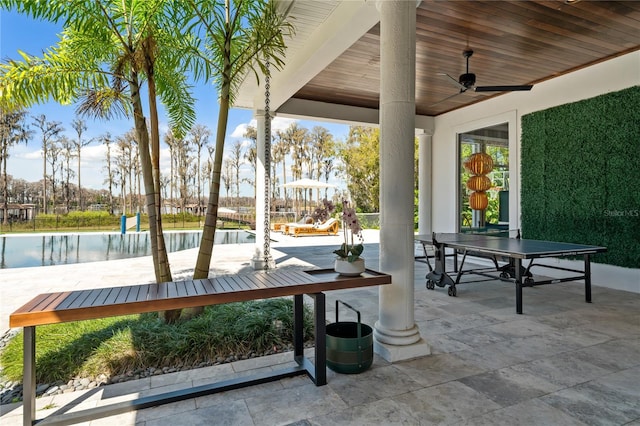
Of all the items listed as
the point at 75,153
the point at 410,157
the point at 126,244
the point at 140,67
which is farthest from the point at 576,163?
the point at 75,153

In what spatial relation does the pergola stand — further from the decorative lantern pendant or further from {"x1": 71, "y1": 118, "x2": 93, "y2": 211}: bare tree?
{"x1": 71, "y1": 118, "x2": 93, "y2": 211}: bare tree

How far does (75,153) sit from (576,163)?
2311cm

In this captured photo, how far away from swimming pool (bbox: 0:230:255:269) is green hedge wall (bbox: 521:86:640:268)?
8.88m

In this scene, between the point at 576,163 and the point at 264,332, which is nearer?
the point at 264,332

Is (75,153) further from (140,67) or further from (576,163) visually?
(576,163)

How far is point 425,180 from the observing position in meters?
8.51

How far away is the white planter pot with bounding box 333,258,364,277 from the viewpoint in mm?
2594

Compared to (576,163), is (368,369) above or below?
below

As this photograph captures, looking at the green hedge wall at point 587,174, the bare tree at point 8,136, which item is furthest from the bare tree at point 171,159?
the green hedge wall at point 587,174

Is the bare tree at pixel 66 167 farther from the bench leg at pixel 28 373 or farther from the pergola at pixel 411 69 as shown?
the bench leg at pixel 28 373

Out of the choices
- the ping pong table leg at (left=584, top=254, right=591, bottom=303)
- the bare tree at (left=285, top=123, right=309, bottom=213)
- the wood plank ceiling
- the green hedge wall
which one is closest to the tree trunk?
the wood plank ceiling

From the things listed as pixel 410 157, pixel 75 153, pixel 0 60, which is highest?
pixel 75 153

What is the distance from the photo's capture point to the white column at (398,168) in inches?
109

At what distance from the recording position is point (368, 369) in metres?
2.56
